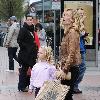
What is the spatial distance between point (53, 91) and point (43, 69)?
883mm

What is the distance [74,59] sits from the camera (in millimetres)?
7660

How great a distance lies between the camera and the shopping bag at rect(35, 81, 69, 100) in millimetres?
7302

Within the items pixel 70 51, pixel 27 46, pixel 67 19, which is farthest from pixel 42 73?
pixel 27 46

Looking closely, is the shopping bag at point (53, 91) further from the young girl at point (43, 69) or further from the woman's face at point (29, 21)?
the woman's face at point (29, 21)

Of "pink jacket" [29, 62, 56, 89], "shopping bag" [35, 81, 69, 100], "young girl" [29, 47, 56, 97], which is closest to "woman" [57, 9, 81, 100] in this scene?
"shopping bag" [35, 81, 69, 100]

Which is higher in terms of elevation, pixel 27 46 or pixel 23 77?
pixel 27 46

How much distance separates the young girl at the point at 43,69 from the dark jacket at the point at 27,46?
347 centimetres

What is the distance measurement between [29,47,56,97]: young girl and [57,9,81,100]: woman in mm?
323

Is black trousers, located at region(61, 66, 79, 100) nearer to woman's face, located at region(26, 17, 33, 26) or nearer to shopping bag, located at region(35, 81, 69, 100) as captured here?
shopping bag, located at region(35, 81, 69, 100)

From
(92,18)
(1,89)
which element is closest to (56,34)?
(92,18)

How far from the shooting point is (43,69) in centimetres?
818

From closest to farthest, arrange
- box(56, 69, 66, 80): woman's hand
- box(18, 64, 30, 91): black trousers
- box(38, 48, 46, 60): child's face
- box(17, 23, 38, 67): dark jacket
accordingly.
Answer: box(56, 69, 66, 80): woman's hand, box(38, 48, 46, 60): child's face, box(17, 23, 38, 67): dark jacket, box(18, 64, 30, 91): black trousers

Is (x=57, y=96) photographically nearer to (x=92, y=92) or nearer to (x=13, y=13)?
(x=92, y=92)

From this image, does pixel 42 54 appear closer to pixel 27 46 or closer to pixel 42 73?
pixel 42 73
